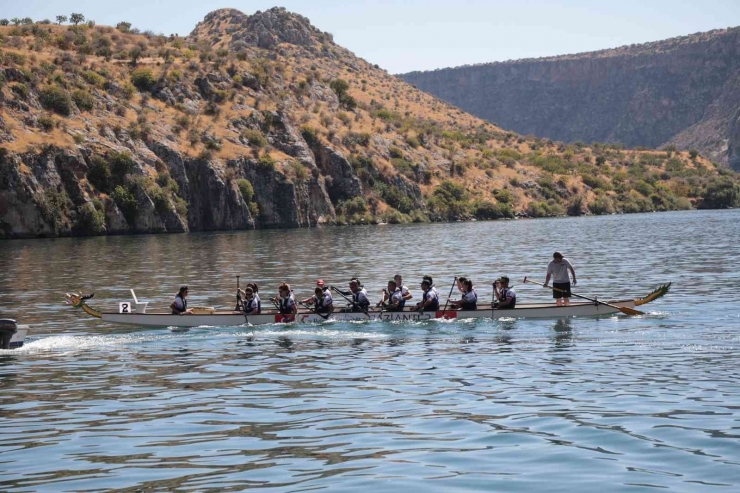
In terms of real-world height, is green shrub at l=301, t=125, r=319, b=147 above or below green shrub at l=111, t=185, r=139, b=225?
above

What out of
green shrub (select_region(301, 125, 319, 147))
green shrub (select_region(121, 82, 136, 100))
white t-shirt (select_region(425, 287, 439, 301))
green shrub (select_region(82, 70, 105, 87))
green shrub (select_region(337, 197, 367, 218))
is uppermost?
green shrub (select_region(82, 70, 105, 87))

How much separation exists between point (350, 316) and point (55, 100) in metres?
81.0

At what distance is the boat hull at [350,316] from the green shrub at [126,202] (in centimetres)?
6672

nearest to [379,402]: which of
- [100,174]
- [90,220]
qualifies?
[90,220]

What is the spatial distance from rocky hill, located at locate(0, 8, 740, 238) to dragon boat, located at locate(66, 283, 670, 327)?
2456 inches

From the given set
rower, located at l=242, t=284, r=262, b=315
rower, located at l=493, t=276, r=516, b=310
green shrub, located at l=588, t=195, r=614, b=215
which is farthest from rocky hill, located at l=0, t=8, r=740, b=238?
rower, located at l=493, t=276, r=516, b=310

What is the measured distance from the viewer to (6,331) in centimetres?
2572

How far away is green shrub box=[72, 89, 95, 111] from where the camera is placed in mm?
106875

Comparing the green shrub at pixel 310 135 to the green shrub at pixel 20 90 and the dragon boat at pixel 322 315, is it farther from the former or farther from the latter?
the dragon boat at pixel 322 315

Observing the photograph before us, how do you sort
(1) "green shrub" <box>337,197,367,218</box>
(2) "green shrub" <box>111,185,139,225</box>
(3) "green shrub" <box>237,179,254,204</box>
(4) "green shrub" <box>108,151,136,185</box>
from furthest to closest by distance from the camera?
(1) "green shrub" <box>337,197,367,218</box> < (3) "green shrub" <box>237,179,254,204</box> < (4) "green shrub" <box>108,151,136,185</box> < (2) "green shrub" <box>111,185,139,225</box>

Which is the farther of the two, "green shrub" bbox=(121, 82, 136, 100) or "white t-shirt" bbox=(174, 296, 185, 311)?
"green shrub" bbox=(121, 82, 136, 100)

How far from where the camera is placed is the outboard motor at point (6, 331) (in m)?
25.7

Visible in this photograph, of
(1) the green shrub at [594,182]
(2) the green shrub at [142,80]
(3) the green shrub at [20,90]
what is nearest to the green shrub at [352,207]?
(2) the green shrub at [142,80]

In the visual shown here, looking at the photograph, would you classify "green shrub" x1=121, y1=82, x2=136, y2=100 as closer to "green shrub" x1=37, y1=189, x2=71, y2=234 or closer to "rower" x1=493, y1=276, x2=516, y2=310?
"green shrub" x1=37, y1=189, x2=71, y2=234
